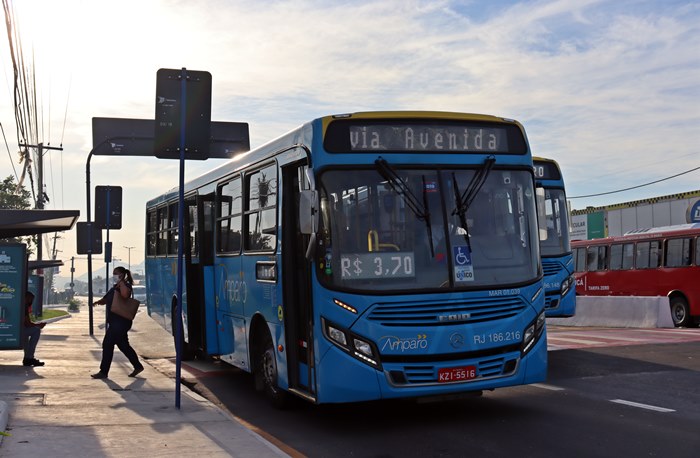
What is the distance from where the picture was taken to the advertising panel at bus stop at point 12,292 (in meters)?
14.6

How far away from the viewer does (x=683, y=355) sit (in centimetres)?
1474

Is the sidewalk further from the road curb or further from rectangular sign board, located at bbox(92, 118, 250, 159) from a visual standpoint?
rectangular sign board, located at bbox(92, 118, 250, 159)

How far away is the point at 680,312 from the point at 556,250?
11102 mm

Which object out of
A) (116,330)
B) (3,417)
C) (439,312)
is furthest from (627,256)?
(3,417)

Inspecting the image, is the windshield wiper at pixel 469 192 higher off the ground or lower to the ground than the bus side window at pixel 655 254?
higher

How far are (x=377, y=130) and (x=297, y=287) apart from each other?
1856 millimetres

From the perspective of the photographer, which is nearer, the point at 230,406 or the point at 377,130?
the point at 377,130

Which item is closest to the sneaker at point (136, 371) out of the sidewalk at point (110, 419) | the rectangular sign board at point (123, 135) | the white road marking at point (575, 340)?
the sidewalk at point (110, 419)

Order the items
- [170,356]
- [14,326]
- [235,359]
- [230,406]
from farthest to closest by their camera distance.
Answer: [170,356] → [14,326] → [235,359] → [230,406]

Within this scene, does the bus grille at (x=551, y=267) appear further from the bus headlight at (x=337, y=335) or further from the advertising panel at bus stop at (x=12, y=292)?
the advertising panel at bus stop at (x=12, y=292)

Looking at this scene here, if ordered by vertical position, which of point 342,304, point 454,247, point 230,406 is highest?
point 454,247

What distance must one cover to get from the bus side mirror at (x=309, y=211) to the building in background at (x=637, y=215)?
3376 cm

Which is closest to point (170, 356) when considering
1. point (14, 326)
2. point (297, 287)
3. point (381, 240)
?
point (14, 326)

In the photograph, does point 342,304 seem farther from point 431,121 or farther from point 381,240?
point 431,121
